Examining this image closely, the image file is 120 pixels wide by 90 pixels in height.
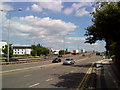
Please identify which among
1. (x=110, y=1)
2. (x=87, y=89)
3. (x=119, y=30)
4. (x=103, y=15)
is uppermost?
(x=110, y=1)

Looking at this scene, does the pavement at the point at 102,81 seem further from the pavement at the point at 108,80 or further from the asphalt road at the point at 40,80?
the asphalt road at the point at 40,80

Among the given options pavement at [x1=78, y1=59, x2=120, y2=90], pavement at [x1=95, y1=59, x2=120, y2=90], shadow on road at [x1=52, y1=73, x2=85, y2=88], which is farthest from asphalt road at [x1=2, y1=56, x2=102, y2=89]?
pavement at [x1=95, y1=59, x2=120, y2=90]

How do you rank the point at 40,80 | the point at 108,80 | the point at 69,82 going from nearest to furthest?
1. the point at 69,82
2. the point at 40,80
3. the point at 108,80

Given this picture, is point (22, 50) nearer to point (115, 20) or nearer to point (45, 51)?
point (45, 51)

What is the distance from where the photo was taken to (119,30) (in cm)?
1437

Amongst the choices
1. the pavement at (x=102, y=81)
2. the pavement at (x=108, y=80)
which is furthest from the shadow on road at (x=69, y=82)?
the pavement at (x=108, y=80)

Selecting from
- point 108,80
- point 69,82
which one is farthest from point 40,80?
point 108,80

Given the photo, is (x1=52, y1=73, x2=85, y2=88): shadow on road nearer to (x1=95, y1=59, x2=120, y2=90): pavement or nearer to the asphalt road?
the asphalt road

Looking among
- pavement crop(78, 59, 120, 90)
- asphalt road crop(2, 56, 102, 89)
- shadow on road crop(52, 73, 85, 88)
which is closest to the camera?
pavement crop(78, 59, 120, 90)

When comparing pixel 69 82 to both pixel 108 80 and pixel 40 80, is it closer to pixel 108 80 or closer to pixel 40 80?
pixel 40 80

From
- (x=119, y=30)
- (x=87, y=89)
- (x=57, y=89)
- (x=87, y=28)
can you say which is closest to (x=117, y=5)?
(x=119, y=30)

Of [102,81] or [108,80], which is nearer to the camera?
[102,81]

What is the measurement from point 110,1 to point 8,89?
31.3 ft

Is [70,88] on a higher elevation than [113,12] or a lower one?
lower
